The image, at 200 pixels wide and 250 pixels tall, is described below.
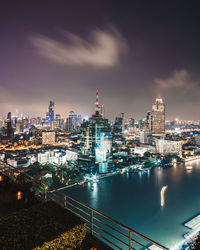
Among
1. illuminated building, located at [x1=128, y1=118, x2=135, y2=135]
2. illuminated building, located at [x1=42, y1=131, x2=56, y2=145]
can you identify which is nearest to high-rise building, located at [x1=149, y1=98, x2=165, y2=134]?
illuminated building, located at [x1=128, y1=118, x2=135, y2=135]

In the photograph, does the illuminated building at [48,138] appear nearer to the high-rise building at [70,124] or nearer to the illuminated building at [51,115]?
the high-rise building at [70,124]

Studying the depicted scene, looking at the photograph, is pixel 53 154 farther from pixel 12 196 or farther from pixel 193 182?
pixel 12 196

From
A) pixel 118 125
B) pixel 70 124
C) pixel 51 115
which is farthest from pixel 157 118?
pixel 51 115

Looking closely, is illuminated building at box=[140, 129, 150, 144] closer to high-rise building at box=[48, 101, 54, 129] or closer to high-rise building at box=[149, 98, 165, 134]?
high-rise building at box=[149, 98, 165, 134]

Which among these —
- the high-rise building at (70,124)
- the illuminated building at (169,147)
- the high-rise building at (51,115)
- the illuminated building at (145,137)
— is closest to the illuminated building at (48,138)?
the illuminated building at (169,147)

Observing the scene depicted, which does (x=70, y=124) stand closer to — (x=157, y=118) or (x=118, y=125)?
(x=118, y=125)
